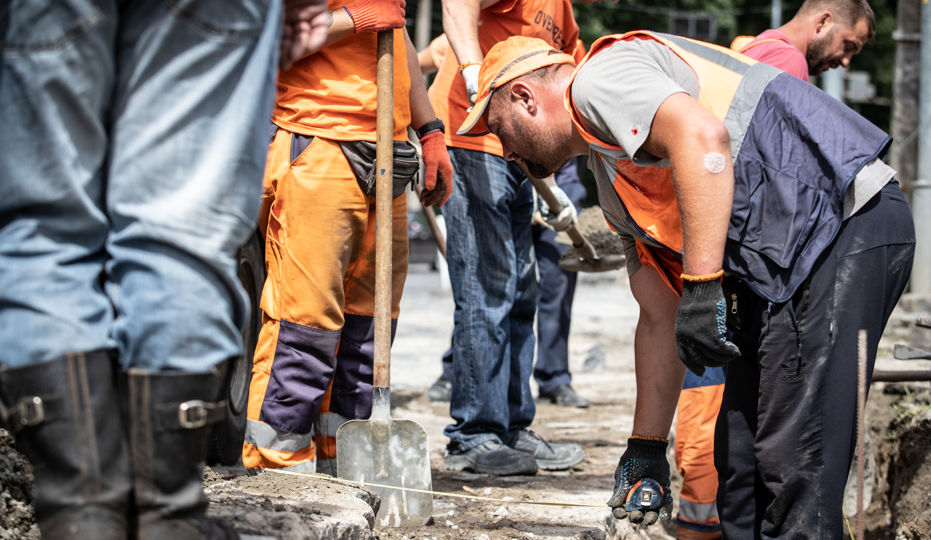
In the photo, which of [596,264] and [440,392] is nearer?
[596,264]

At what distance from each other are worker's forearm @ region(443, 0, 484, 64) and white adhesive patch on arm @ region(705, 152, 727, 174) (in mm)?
1531

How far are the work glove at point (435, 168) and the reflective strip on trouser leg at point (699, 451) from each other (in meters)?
1.19

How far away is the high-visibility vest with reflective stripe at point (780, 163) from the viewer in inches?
77.6

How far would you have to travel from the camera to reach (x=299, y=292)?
237 centimetres

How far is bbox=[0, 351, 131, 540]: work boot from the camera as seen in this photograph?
116 cm

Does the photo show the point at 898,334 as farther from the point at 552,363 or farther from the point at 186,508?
the point at 186,508

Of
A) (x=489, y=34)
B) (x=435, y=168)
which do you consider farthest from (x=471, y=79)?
(x=489, y=34)

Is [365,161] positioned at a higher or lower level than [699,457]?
higher

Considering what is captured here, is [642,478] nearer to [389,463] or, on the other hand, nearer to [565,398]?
[389,463]

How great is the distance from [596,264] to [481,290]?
4.00 feet

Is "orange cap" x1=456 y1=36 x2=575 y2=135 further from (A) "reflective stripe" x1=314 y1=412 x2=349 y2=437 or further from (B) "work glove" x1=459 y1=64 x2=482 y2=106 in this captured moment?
(A) "reflective stripe" x1=314 y1=412 x2=349 y2=437

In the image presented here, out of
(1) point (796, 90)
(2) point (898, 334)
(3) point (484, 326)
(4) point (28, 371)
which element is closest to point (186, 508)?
(4) point (28, 371)

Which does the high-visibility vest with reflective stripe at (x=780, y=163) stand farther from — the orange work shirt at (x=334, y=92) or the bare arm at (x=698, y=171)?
the orange work shirt at (x=334, y=92)

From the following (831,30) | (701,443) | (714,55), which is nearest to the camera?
(714,55)
